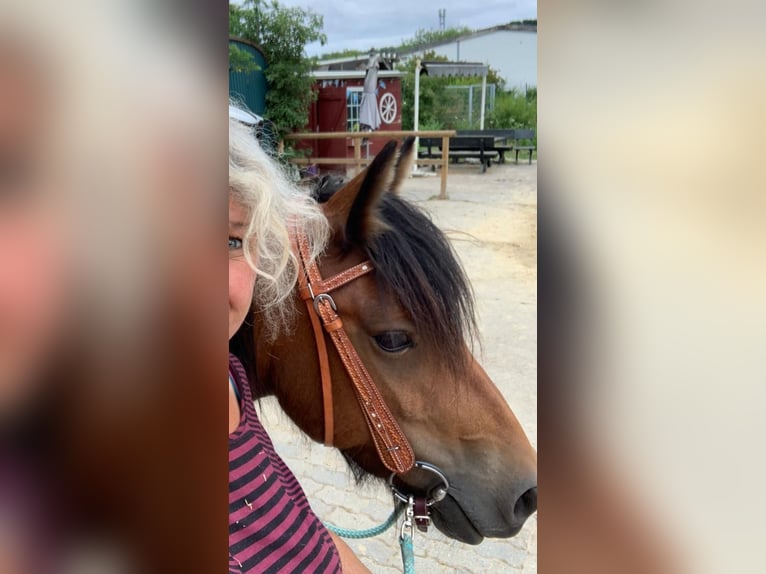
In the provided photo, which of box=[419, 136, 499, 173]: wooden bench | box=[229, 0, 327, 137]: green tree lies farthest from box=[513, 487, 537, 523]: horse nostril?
box=[419, 136, 499, 173]: wooden bench

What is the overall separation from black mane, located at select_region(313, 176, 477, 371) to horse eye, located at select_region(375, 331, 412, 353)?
27 millimetres

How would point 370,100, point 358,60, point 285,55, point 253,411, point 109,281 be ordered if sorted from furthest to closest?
point 370,100, point 358,60, point 285,55, point 253,411, point 109,281

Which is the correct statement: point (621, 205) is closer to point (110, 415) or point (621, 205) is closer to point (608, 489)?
point (608, 489)

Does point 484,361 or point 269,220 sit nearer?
point 269,220

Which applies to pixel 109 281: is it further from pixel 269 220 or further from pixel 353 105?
pixel 353 105

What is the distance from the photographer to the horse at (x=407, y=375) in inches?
33.4

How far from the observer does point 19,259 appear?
0.75ft

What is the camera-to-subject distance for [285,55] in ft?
9.38

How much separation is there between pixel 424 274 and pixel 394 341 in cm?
12

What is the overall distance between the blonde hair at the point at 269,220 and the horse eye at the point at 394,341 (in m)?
0.14

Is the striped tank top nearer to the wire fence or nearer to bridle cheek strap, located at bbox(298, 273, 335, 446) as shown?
bridle cheek strap, located at bbox(298, 273, 335, 446)

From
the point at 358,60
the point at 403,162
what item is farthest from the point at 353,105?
the point at 403,162

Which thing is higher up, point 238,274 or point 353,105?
point 353,105

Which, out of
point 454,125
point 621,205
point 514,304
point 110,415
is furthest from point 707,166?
point 454,125
